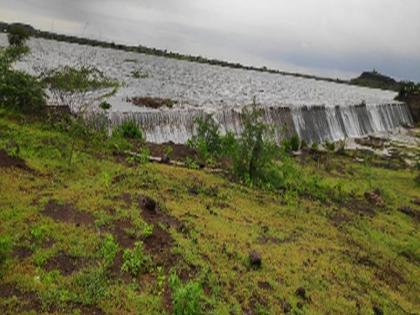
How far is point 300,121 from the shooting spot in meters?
45.2

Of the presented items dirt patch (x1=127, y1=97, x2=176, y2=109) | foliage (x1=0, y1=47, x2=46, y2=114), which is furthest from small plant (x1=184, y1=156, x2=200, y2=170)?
dirt patch (x1=127, y1=97, x2=176, y2=109)

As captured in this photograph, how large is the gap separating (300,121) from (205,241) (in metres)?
32.0

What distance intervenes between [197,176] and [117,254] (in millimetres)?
10695

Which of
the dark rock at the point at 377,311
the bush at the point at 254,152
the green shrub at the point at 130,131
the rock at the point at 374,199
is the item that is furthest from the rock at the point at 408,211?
the green shrub at the point at 130,131

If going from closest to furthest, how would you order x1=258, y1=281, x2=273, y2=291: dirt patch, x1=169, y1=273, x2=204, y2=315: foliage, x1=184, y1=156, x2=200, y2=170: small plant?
x1=169, y1=273, x2=204, y2=315: foliage
x1=258, y1=281, x2=273, y2=291: dirt patch
x1=184, y1=156, x2=200, y2=170: small plant

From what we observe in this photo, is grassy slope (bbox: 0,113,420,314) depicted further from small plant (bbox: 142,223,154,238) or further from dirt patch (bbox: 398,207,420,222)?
dirt patch (bbox: 398,207,420,222)

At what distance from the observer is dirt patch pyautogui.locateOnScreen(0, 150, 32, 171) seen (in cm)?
1848

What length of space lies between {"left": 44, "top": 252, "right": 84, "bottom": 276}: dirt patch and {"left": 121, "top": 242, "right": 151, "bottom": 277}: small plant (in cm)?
99

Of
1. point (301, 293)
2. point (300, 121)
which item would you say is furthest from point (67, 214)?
point (300, 121)

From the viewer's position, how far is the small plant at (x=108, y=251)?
38.7 feet

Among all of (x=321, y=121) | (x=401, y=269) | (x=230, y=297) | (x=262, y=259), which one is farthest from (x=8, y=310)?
(x=321, y=121)

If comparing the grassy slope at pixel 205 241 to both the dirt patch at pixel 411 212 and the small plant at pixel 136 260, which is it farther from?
the dirt patch at pixel 411 212

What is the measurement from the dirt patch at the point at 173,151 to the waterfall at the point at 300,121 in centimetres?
405

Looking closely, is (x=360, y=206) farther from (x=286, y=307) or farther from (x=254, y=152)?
(x=286, y=307)
